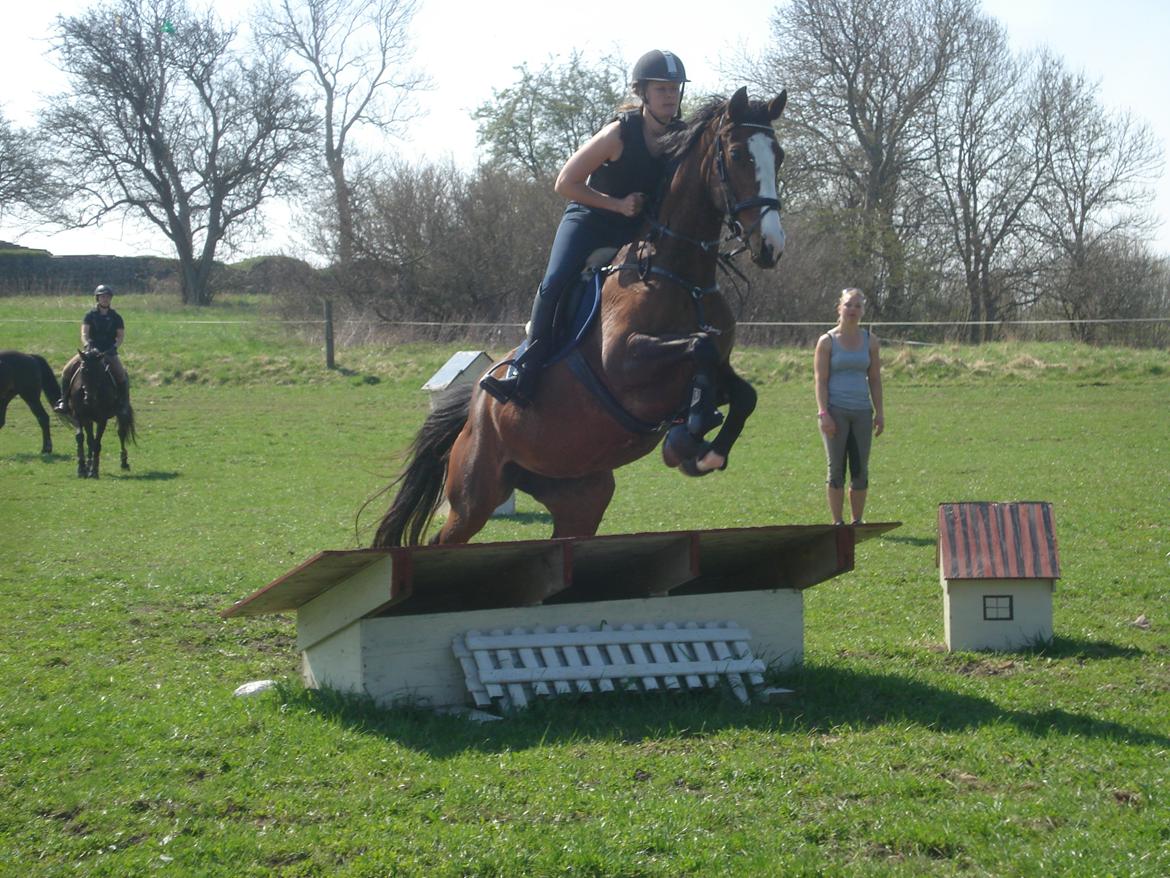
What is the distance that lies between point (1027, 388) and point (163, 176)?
96.7ft

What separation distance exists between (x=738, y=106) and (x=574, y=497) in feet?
7.72

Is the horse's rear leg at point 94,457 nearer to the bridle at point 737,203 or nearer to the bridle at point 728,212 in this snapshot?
the bridle at point 728,212

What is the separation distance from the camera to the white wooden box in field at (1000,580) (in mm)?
6121

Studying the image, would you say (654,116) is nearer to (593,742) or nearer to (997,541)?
(997,541)

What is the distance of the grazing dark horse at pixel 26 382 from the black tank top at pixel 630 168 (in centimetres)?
1518

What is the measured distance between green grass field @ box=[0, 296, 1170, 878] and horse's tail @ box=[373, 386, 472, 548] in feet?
0.92

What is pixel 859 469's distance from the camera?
926 cm

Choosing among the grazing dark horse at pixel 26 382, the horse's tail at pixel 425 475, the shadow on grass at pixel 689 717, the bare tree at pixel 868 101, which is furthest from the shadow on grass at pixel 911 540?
the bare tree at pixel 868 101

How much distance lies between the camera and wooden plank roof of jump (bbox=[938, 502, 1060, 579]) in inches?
240

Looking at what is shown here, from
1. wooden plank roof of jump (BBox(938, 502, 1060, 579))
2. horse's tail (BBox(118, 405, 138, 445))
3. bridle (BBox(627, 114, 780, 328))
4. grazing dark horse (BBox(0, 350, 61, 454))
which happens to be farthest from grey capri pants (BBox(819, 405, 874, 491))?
grazing dark horse (BBox(0, 350, 61, 454))

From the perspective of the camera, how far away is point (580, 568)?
5727 millimetres

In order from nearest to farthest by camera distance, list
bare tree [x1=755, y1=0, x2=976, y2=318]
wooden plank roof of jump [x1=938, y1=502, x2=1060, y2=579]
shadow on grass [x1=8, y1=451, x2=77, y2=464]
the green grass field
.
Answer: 1. the green grass field
2. wooden plank roof of jump [x1=938, y1=502, x2=1060, y2=579]
3. shadow on grass [x1=8, y1=451, x2=77, y2=464]
4. bare tree [x1=755, y1=0, x2=976, y2=318]

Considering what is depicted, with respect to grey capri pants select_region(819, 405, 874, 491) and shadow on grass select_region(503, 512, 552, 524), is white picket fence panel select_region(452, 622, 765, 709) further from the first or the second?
shadow on grass select_region(503, 512, 552, 524)

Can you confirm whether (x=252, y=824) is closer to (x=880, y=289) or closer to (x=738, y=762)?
(x=738, y=762)
